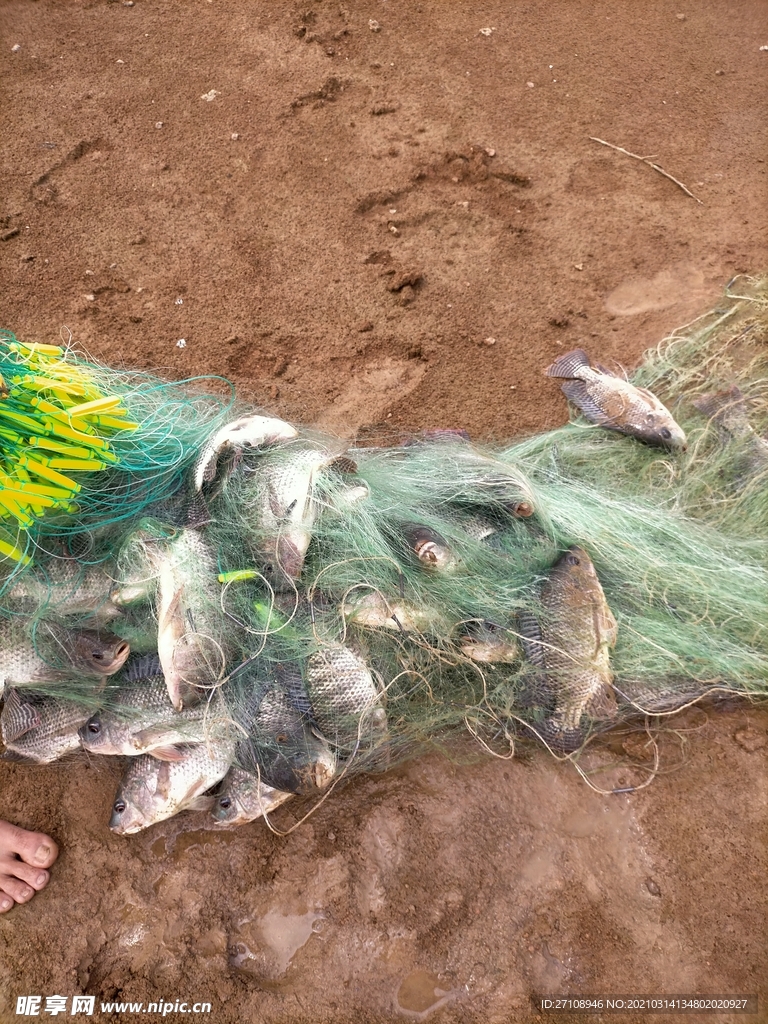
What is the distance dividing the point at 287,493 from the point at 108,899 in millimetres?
2064

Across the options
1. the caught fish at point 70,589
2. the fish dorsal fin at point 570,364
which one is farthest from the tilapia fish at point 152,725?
the fish dorsal fin at point 570,364

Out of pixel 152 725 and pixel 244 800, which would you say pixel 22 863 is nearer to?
pixel 152 725

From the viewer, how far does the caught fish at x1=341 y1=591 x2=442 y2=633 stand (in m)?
2.98

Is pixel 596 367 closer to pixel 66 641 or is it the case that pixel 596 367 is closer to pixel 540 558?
pixel 540 558

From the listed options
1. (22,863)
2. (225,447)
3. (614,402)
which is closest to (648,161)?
(614,402)

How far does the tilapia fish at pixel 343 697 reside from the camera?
9.40 ft

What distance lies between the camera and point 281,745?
9.33ft

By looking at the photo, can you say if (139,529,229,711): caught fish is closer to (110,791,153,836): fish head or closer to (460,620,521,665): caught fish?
(110,791,153,836): fish head

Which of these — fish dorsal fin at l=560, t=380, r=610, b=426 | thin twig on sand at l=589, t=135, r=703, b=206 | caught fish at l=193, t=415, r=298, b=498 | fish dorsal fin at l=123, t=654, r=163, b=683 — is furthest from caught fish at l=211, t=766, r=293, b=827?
thin twig on sand at l=589, t=135, r=703, b=206

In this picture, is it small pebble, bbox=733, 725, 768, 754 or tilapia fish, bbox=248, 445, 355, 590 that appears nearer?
tilapia fish, bbox=248, 445, 355, 590

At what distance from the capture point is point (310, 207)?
201 inches

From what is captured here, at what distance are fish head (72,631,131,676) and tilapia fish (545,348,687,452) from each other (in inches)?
115

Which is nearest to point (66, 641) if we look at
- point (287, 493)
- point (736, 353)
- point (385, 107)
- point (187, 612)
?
point (187, 612)

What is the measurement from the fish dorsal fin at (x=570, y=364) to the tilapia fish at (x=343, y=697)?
2364mm
